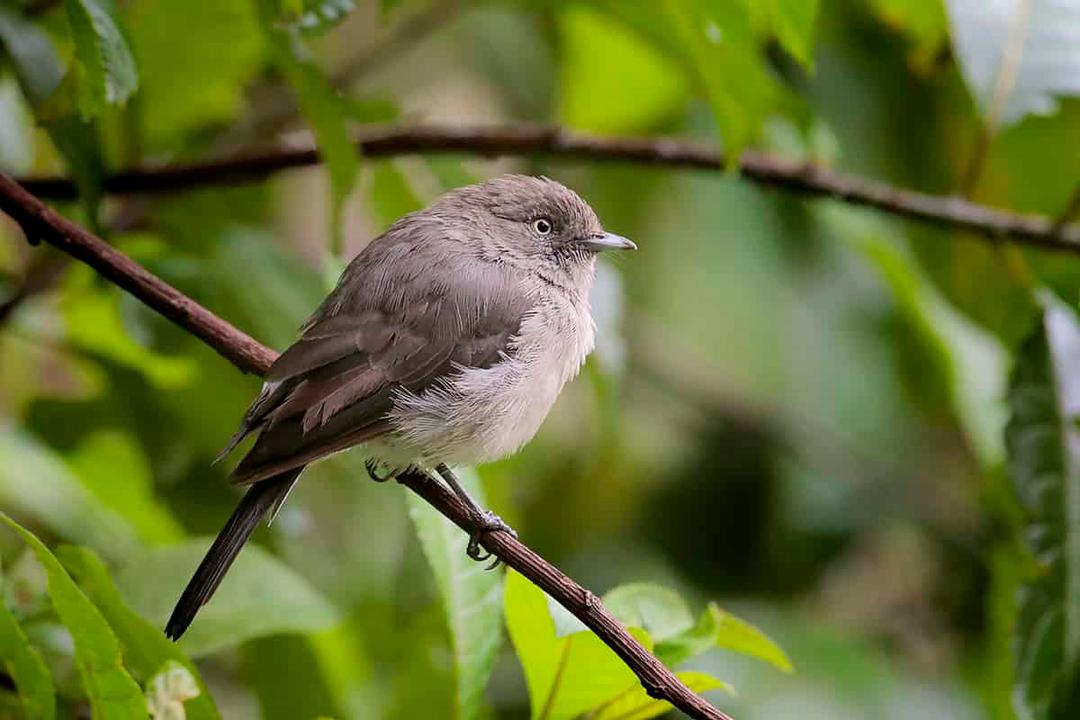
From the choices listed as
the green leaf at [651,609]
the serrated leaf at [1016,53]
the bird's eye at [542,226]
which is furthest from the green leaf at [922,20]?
the green leaf at [651,609]

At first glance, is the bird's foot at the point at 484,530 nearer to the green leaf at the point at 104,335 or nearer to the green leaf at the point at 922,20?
the green leaf at the point at 104,335

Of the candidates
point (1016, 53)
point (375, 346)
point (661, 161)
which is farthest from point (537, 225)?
point (1016, 53)

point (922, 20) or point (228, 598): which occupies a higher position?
point (922, 20)

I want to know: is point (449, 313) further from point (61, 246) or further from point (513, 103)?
point (513, 103)

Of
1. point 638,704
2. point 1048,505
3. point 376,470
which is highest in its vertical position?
point 1048,505

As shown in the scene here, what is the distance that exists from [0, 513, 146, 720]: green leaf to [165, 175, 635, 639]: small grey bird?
0.25 meters

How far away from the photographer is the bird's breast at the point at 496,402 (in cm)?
273

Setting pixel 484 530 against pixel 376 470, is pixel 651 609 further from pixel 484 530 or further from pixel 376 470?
pixel 376 470

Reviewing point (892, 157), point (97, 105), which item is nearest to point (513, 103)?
point (892, 157)

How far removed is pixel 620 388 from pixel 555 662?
9.74 ft

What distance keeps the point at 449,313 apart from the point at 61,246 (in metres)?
0.96

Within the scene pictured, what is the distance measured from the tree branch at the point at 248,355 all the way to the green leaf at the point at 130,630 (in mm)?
442

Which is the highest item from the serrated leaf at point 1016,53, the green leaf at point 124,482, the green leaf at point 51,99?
the serrated leaf at point 1016,53

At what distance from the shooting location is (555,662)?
2246 mm
